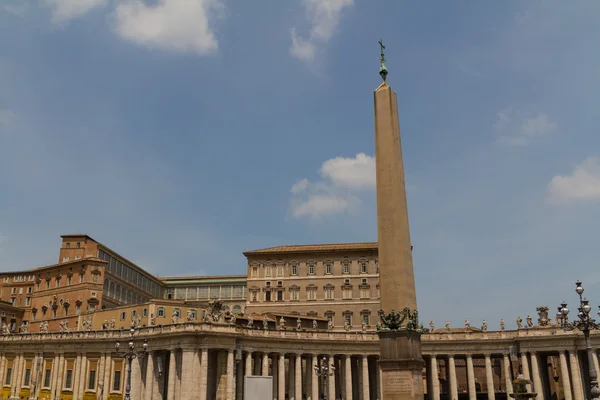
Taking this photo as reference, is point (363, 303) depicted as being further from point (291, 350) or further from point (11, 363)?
point (11, 363)

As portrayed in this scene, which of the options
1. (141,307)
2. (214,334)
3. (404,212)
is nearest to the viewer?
(404,212)

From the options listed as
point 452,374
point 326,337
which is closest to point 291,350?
point 326,337

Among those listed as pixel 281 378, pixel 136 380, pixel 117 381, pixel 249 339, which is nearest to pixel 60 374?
pixel 117 381

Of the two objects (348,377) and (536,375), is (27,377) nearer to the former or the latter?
(348,377)

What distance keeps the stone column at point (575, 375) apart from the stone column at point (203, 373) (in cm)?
3182

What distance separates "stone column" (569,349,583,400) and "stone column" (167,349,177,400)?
34.4 m

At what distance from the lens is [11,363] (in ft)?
201

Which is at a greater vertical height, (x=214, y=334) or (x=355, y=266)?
(x=355, y=266)

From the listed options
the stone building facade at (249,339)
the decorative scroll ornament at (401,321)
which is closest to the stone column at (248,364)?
the stone building facade at (249,339)

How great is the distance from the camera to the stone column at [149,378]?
49.0 m

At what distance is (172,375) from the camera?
47.8 meters

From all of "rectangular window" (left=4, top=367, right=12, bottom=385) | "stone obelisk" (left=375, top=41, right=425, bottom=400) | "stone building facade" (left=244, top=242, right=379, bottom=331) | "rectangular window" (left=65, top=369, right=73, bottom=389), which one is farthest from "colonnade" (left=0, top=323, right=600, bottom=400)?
"stone obelisk" (left=375, top=41, right=425, bottom=400)

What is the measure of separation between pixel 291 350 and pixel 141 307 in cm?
1654

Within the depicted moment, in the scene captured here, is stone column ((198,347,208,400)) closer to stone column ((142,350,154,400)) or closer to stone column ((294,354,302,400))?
stone column ((142,350,154,400))
